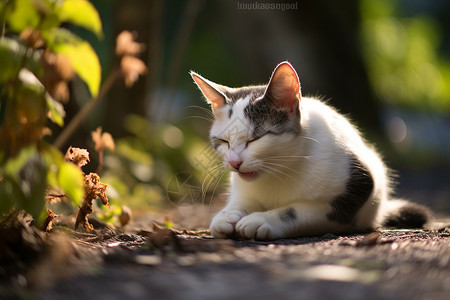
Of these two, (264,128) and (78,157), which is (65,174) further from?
(264,128)

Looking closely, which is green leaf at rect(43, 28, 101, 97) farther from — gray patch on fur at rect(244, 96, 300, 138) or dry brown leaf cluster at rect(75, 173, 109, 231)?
gray patch on fur at rect(244, 96, 300, 138)

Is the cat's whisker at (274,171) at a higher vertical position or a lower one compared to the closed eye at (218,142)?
lower

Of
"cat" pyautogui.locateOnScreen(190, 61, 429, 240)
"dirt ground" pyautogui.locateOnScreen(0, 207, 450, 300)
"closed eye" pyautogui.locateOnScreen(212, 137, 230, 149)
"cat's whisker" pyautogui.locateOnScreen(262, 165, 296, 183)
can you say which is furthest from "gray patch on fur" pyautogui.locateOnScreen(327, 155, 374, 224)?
"closed eye" pyautogui.locateOnScreen(212, 137, 230, 149)

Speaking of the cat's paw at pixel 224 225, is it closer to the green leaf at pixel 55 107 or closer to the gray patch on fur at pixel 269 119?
the gray patch on fur at pixel 269 119

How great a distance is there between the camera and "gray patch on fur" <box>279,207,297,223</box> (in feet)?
7.19

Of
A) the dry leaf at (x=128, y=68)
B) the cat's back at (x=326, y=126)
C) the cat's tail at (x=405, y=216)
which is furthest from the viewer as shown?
the cat's tail at (x=405, y=216)

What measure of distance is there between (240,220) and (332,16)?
5267 millimetres

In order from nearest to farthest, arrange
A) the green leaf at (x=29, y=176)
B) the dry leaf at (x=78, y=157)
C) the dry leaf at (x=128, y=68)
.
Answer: the green leaf at (x=29, y=176) → the dry leaf at (x=78, y=157) → the dry leaf at (x=128, y=68)

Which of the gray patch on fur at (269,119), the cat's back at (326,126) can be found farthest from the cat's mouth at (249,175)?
the cat's back at (326,126)

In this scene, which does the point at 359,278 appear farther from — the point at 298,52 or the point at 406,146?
the point at 406,146

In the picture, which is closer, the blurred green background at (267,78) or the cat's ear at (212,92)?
the cat's ear at (212,92)

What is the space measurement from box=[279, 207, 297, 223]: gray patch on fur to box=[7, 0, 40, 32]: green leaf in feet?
3.94

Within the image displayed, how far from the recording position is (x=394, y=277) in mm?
1368

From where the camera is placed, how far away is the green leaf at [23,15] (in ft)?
5.66
